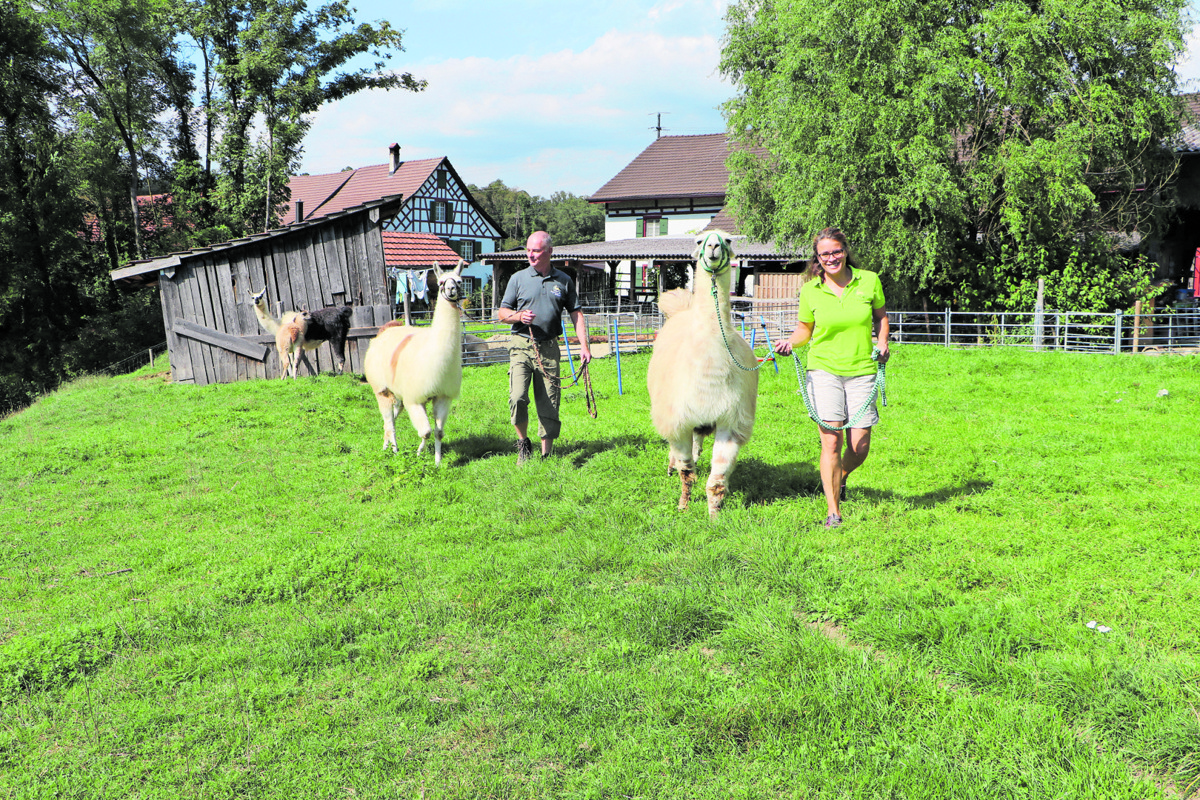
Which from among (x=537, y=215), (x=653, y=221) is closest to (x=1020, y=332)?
(x=653, y=221)

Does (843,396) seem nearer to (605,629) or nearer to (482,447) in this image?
(605,629)

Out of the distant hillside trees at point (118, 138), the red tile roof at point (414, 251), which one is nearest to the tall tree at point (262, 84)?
the distant hillside trees at point (118, 138)

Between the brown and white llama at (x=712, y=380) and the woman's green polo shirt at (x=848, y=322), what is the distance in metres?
0.55

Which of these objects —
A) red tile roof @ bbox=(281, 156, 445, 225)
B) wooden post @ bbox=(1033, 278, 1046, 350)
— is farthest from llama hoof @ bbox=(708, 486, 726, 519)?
red tile roof @ bbox=(281, 156, 445, 225)

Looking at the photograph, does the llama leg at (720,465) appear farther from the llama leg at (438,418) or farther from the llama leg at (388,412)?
the llama leg at (388,412)

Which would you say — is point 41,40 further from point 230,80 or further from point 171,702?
point 171,702

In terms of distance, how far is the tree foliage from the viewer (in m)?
15.9

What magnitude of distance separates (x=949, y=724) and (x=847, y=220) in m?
16.9

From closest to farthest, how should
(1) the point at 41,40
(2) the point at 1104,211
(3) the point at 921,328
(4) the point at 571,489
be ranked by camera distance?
1. (4) the point at 571,489
2. (2) the point at 1104,211
3. (3) the point at 921,328
4. (1) the point at 41,40

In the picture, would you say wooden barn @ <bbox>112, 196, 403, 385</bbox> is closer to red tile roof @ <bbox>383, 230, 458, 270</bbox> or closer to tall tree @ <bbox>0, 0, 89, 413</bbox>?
tall tree @ <bbox>0, 0, 89, 413</bbox>

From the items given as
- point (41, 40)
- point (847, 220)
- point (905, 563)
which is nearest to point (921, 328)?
point (847, 220)

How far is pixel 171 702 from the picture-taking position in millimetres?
3125

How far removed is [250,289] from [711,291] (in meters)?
11.8

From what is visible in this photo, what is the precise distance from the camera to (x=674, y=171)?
38938mm
